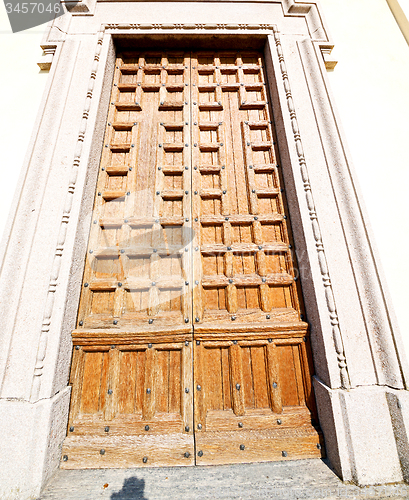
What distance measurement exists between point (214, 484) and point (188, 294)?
1.36 metres

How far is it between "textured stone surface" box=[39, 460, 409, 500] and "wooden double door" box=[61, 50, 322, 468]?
0.27 ft

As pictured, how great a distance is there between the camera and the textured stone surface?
1.60m

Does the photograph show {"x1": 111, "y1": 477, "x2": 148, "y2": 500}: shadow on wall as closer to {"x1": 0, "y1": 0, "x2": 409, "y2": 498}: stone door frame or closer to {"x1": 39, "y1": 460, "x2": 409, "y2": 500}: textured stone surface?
{"x1": 39, "y1": 460, "x2": 409, "y2": 500}: textured stone surface

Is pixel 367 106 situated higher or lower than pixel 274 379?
higher

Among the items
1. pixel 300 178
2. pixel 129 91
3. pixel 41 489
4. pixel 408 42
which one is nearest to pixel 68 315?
pixel 41 489

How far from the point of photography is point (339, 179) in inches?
92.0

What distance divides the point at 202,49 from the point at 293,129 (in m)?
1.77

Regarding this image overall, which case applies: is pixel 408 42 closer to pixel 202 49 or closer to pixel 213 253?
pixel 202 49

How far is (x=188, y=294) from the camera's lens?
228 cm

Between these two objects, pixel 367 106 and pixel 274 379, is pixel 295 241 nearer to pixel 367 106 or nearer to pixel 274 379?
pixel 274 379

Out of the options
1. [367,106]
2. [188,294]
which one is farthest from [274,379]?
[367,106]

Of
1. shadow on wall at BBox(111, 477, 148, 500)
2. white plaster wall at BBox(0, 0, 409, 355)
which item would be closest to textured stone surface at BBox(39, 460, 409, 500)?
shadow on wall at BBox(111, 477, 148, 500)

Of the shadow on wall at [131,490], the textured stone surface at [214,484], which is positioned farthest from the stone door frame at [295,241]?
the shadow on wall at [131,490]

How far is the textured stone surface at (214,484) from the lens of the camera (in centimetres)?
160
